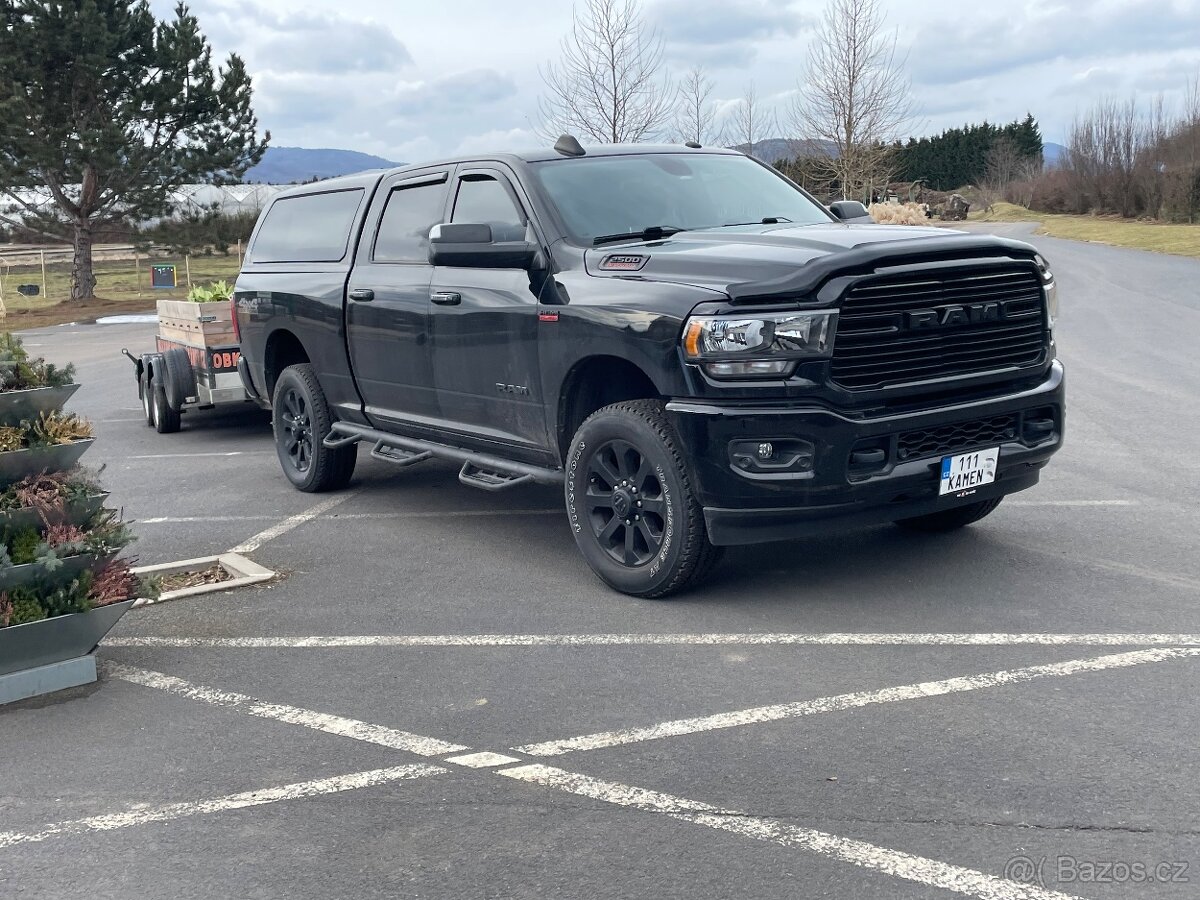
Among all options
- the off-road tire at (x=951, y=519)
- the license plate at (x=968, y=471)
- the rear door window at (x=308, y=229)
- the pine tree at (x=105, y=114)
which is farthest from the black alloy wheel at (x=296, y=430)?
the pine tree at (x=105, y=114)

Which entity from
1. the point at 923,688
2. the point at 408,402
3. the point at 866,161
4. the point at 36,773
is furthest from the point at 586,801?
the point at 866,161

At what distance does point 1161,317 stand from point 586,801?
661 inches

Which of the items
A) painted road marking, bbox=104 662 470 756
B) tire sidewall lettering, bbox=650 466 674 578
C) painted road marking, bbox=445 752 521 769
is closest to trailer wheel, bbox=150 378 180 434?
painted road marking, bbox=104 662 470 756

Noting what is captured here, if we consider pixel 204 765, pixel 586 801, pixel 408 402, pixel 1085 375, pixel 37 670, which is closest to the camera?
pixel 586 801

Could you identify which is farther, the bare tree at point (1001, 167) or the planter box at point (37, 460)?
the bare tree at point (1001, 167)

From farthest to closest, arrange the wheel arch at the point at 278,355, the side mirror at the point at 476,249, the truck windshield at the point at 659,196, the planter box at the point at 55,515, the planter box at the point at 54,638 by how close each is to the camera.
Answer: the wheel arch at the point at 278,355, the truck windshield at the point at 659,196, the side mirror at the point at 476,249, the planter box at the point at 55,515, the planter box at the point at 54,638

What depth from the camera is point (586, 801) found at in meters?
3.66

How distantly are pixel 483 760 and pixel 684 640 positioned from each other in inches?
52.8

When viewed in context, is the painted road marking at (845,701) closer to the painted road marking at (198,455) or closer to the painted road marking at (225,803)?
the painted road marking at (225,803)

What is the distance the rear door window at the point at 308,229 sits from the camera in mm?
7996

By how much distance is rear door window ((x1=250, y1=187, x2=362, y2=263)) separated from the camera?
8.00 meters

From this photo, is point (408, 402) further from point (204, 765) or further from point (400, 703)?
point (204, 765)

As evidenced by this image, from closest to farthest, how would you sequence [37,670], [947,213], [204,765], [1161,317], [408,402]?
[204,765] → [37,670] → [408,402] → [1161,317] → [947,213]

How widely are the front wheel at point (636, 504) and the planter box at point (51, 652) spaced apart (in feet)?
6.80
